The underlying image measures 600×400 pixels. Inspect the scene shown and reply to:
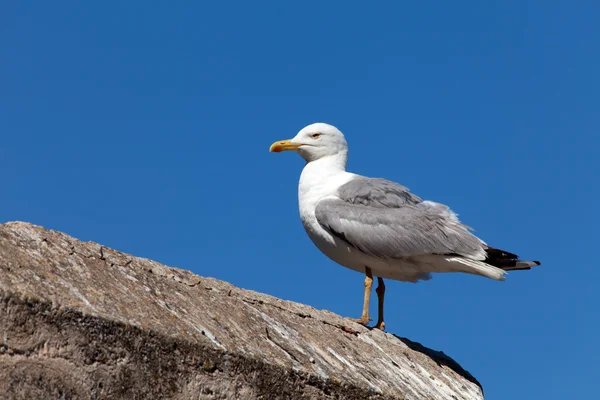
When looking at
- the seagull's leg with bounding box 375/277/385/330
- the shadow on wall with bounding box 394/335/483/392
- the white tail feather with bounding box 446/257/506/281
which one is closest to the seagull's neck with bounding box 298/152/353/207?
the seagull's leg with bounding box 375/277/385/330

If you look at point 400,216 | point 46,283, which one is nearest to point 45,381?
point 46,283

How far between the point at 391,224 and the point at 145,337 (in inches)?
189

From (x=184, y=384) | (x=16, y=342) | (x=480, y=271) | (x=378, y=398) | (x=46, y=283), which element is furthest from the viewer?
(x=480, y=271)

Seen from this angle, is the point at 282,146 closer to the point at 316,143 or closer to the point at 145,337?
the point at 316,143

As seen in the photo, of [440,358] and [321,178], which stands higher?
[321,178]

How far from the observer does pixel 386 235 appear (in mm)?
8594

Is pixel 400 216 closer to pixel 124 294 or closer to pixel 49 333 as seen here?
pixel 124 294

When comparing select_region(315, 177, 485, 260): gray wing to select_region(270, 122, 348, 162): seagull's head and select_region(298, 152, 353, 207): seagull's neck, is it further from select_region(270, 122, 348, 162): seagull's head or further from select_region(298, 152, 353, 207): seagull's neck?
select_region(270, 122, 348, 162): seagull's head

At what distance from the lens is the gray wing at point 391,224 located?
8.55 meters

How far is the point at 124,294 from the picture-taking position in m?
4.45

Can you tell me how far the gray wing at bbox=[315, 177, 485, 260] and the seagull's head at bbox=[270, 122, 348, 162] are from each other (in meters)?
1.21

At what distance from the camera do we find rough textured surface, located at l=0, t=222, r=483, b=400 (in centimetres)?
382

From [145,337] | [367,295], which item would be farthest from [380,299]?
[145,337]

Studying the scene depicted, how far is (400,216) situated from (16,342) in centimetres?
549
